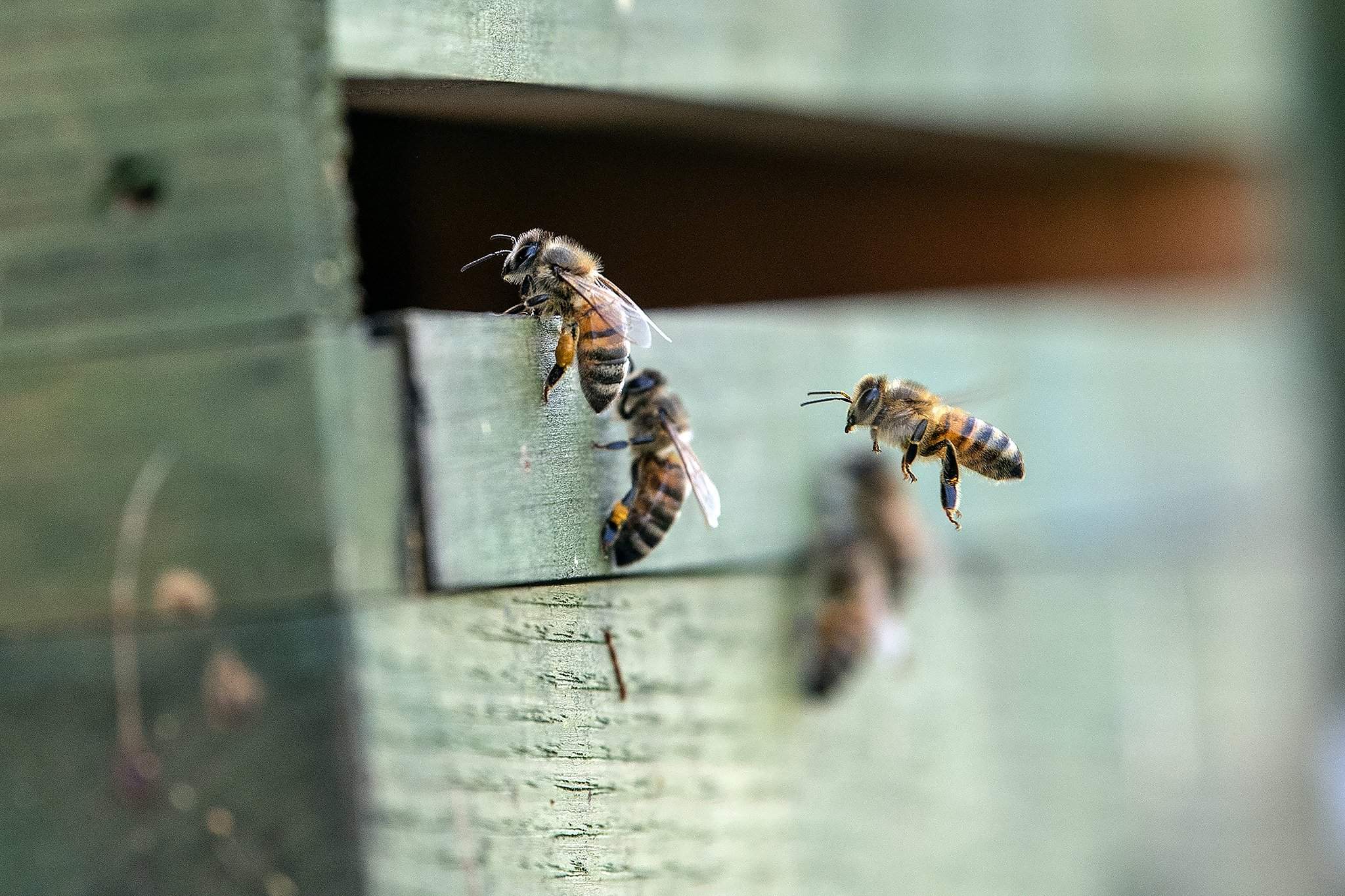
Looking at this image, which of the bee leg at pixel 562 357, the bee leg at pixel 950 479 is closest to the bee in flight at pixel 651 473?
the bee leg at pixel 562 357

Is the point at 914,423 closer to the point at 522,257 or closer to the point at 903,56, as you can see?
the point at 522,257

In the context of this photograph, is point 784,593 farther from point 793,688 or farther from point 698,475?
point 698,475

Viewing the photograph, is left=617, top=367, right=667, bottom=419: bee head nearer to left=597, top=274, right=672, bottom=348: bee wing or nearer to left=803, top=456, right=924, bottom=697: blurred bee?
left=597, top=274, right=672, bottom=348: bee wing

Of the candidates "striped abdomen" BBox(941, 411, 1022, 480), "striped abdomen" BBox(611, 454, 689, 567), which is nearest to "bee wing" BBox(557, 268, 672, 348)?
"striped abdomen" BBox(611, 454, 689, 567)

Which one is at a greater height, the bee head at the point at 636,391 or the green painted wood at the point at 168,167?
the green painted wood at the point at 168,167

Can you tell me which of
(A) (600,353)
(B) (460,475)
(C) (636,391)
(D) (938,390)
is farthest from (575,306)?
(D) (938,390)

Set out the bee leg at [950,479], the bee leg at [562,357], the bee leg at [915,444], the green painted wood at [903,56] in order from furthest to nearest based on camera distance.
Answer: the bee leg at [915,444], the bee leg at [950,479], the green painted wood at [903,56], the bee leg at [562,357]

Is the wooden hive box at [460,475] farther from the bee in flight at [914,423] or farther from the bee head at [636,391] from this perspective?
the bee in flight at [914,423]
